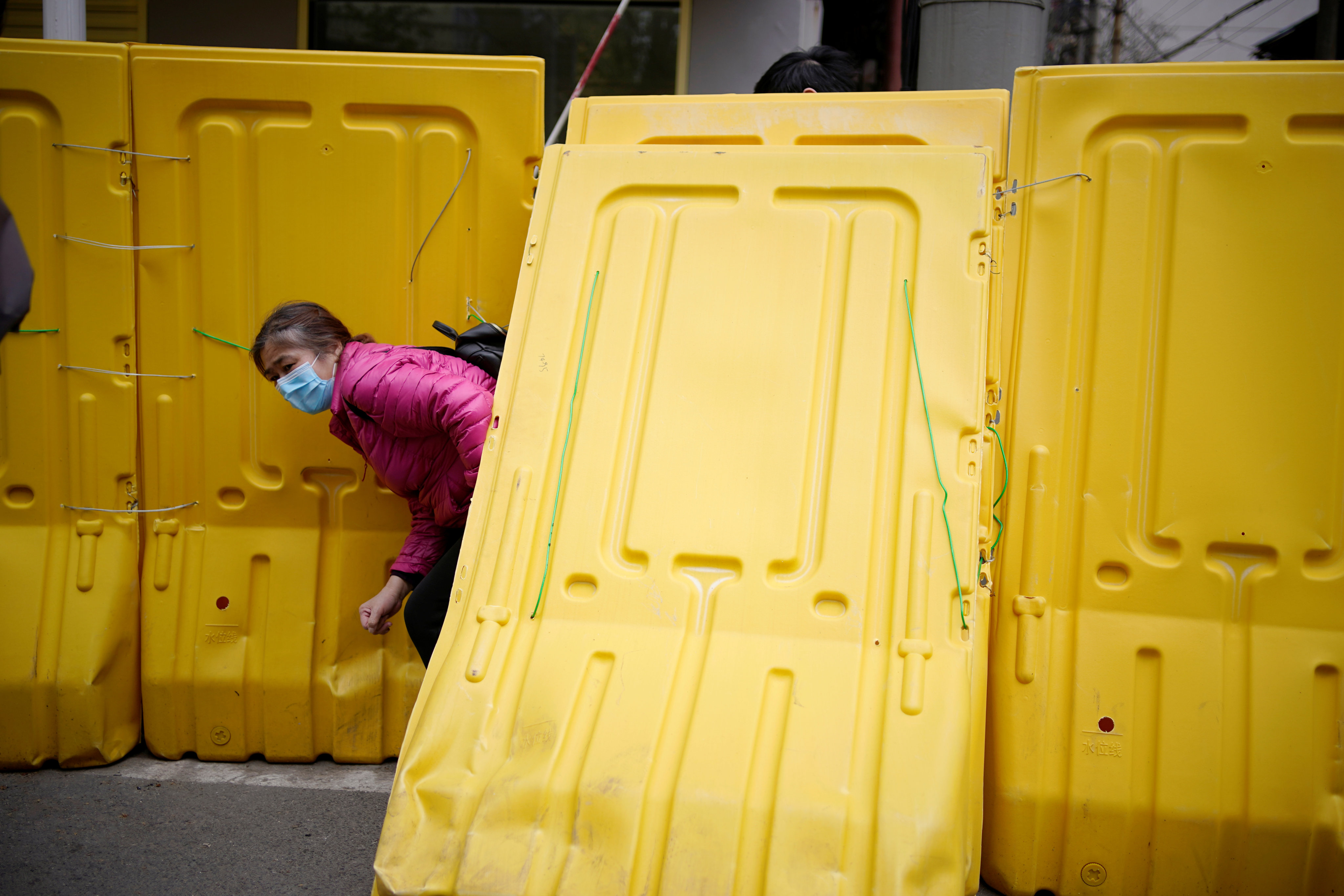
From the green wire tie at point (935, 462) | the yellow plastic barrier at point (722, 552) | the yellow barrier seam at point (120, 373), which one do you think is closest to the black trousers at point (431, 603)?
the yellow plastic barrier at point (722, 552)

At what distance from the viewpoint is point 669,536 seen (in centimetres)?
207

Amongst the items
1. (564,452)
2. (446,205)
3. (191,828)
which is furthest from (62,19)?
(191,828)

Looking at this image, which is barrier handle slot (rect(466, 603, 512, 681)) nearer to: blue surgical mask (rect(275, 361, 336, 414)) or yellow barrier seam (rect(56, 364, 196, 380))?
blue surgical mask (rect(275, 361, 336, 414))

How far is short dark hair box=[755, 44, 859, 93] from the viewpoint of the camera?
315 centimetres

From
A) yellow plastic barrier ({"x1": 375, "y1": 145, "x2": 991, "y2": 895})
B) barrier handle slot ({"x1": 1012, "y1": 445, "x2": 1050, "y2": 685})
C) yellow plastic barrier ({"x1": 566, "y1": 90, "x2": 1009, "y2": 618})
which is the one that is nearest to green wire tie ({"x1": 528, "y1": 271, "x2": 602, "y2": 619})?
yellow plastic barrier ({"x1": 375, "y1": 145, "x2": 991, "y2": 895})

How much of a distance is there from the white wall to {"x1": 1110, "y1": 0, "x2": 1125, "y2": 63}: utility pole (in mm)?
2449

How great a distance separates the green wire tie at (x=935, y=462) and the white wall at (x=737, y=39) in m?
3.60

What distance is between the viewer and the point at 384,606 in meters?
2.47

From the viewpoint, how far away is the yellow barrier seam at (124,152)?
2768mm

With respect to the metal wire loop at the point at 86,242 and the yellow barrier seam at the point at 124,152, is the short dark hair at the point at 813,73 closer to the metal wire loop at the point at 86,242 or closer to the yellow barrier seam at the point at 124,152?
the yellow barrier seam at the point at 124,152

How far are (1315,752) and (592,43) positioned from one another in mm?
5093

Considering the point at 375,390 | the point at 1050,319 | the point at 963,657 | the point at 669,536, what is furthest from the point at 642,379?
the point at 1050,319

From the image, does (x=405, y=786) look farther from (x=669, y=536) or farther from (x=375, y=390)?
(x=375, y=390)

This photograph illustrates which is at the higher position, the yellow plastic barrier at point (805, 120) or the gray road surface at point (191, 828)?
the yellow plastic barrier at point (805, 120)
